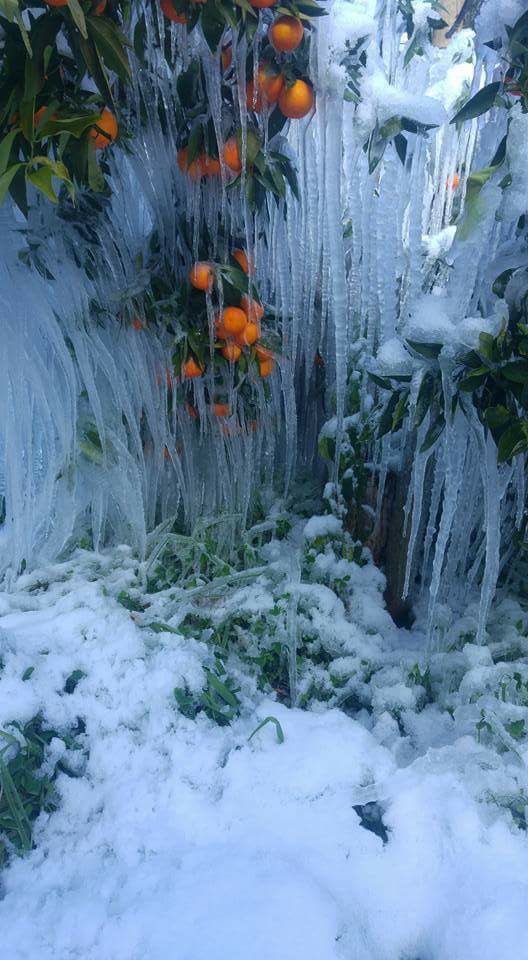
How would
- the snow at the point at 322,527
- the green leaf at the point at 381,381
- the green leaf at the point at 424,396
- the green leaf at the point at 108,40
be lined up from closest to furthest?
1. the green leaf at the point at 108,40
2. the green leaf at the point at 424,396
3. the green leaf at the point at 381,381
4. the snow at the point at 322,527

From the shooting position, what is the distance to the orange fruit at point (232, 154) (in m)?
1.68

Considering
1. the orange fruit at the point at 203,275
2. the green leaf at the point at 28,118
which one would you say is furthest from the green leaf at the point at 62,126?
the orange fruit at the point at 203,275

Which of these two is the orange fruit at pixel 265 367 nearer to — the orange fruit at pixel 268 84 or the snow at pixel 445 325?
the snow at pixel 445 325

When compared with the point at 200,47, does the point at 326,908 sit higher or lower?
lower

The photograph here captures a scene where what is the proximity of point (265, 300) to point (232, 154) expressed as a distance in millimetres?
601

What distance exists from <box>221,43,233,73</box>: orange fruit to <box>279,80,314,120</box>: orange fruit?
0.53 ft

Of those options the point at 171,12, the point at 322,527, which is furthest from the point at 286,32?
the point at 322,527

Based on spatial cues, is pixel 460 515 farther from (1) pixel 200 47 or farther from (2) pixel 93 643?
(1) pixel 200 47

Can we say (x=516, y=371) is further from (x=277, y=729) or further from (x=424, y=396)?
(x=277, y=729)

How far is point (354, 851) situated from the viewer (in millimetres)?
1347

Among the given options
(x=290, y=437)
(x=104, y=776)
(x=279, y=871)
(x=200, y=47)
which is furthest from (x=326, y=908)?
(x=200, y=47)

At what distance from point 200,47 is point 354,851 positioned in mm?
1852

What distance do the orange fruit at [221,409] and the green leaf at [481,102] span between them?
1.06 metres

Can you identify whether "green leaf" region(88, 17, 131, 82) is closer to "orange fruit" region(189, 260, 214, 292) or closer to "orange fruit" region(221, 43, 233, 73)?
"orange fruit" region(221, 43, 233, 73)
